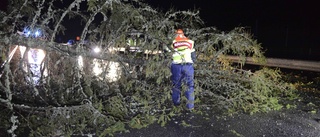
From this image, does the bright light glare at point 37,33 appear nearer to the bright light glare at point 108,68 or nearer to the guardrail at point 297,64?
the bright light glare at point 108,68

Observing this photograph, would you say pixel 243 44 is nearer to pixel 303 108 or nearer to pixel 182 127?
pixel 303 108

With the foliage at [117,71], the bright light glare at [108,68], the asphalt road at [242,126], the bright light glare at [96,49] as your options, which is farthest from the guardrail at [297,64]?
the bright light glare at [96,49]

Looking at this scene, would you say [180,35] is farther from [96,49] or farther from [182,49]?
[96,49]

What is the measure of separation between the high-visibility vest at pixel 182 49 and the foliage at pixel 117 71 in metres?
0.17

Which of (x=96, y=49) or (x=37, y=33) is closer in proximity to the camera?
(x=37, y=33)

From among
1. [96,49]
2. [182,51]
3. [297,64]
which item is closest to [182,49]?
[182,51]

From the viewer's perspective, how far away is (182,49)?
4.67 m

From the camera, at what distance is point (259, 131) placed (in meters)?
3.78

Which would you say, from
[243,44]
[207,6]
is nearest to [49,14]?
[243,44]

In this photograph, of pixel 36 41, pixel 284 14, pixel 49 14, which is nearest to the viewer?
pixel 36 41

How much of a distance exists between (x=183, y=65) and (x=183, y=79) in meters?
0.22

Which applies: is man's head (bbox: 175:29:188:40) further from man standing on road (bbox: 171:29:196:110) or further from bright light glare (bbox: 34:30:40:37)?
bright light glare (bbox: 34:30:40:37)

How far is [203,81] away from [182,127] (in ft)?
4.55

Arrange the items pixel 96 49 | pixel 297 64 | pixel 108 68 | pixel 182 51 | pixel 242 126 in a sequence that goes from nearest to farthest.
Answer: pixel 242 126, pixel 182 51, pixel 96 49, pixel 108 68, pixel 297 64
